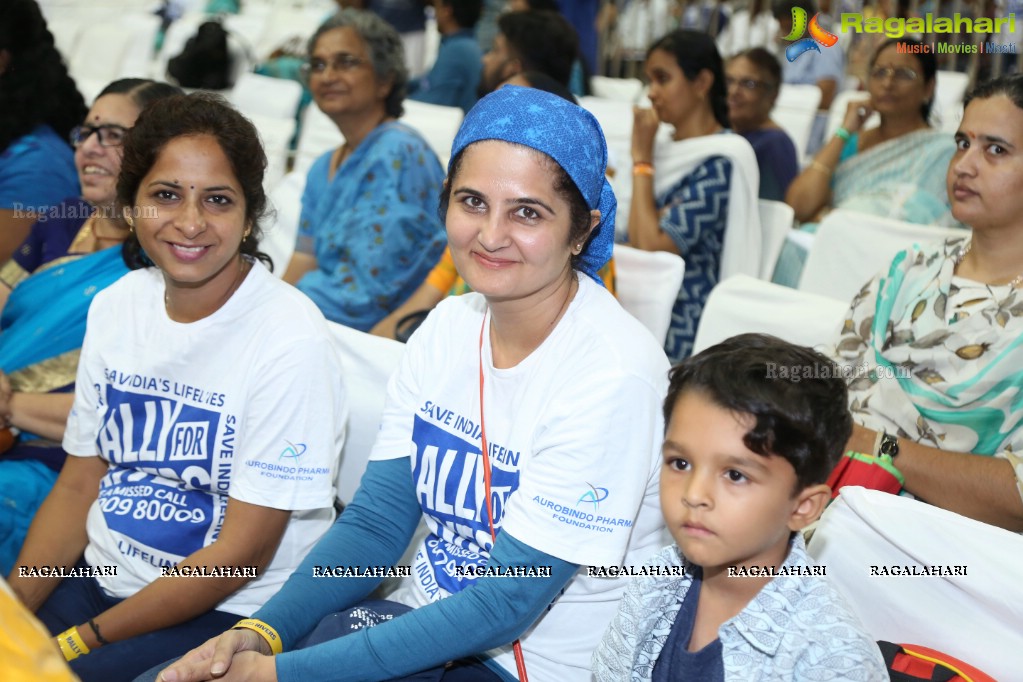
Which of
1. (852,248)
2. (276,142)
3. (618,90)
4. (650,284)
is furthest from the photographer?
(618,90)

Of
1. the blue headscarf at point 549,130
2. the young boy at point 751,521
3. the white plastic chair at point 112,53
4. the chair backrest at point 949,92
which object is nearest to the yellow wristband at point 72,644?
the young boy at point 751,521

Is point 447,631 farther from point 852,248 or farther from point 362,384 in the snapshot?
point 852,248

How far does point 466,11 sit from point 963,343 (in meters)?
Answer: 3.42

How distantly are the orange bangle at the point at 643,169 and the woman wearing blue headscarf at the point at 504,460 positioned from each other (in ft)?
5.26

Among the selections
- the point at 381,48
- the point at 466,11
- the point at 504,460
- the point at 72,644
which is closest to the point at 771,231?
the point at 381,48

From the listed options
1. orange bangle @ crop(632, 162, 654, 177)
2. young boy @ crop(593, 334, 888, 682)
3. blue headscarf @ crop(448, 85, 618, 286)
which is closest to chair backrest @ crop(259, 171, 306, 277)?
orange bangle @ crop(632, 162, 654, 177)

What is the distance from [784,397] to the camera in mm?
1173

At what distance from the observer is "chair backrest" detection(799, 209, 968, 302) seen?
252 centimetres

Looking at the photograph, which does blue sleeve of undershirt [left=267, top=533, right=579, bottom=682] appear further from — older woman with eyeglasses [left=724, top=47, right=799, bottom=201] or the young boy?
older woman with eyeglasses [left=724, top=47, right=799, bottom=201]

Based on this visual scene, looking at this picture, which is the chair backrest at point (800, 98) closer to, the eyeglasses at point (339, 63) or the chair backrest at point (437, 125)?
the chair backrest at point (437, 125)

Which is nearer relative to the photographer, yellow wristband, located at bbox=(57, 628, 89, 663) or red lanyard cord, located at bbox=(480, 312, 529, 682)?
red lanyard cord, located at bbox=(480, 312, 529, 682)

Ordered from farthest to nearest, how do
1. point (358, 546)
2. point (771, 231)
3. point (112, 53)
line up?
point (112, 53)
point (771, 231)
point (358, 546)

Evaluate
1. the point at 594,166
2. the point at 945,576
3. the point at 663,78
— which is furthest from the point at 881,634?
the point at 663,78

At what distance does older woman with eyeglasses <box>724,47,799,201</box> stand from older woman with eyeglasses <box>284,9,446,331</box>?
4.32 ft
